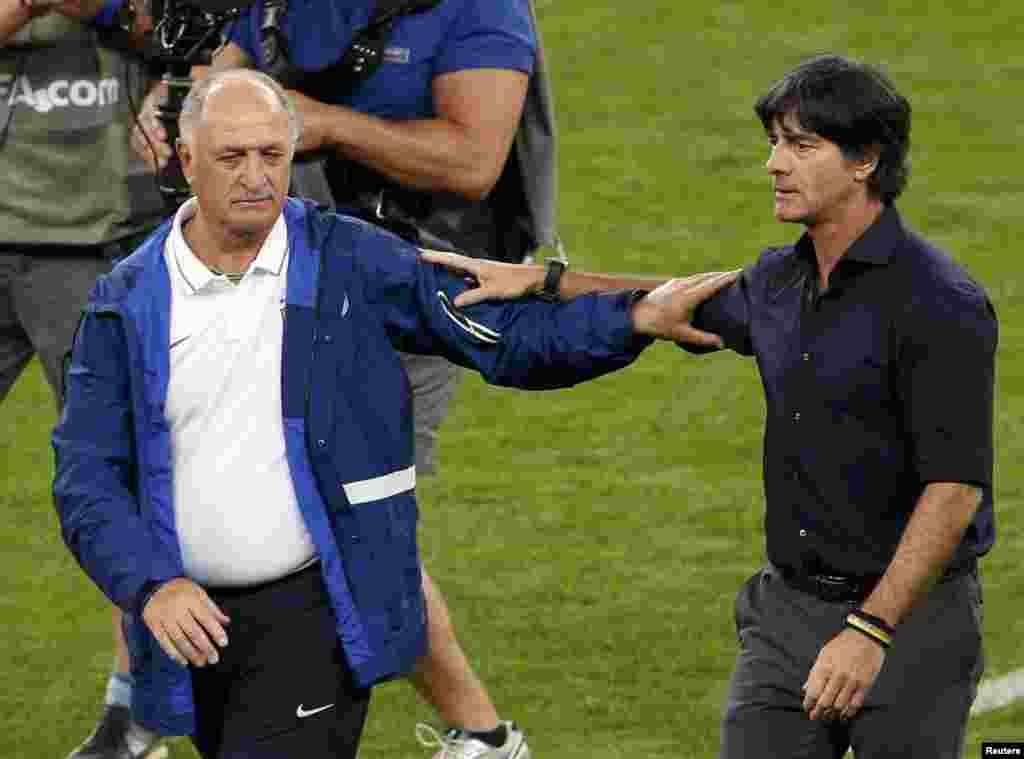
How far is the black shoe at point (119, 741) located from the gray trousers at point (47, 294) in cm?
79

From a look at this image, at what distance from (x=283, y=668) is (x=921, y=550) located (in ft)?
3.82

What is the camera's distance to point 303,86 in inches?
259

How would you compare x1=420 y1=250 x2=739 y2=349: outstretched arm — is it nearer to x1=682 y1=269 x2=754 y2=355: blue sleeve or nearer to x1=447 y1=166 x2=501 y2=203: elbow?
x1=682 y1=269 x2=754 y2=355: blue sleeve

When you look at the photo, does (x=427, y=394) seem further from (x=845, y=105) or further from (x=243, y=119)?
(x=845, y=105)

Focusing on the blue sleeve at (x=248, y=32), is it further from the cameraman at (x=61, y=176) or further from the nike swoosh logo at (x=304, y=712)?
the nike swoosh logo at (x=304, y=712)

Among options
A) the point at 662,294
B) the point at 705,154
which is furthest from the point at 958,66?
the point at 662,294

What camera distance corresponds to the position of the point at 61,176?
719 cm

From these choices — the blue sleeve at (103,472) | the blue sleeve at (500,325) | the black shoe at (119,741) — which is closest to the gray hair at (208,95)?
the blue sleeve at (500,325)

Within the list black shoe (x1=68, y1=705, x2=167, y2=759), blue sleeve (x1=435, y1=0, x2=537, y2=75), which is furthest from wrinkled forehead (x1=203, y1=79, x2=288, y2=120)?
black shoe (x1=68, y1=705, x2=167, y2=759)

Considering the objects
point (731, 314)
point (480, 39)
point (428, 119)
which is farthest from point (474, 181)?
point (731, 314)

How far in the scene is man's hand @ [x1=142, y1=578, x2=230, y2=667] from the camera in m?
4.93

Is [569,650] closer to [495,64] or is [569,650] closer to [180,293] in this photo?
[495,64]

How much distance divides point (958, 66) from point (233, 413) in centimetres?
867

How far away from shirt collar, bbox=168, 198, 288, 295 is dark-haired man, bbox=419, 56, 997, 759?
34cm
